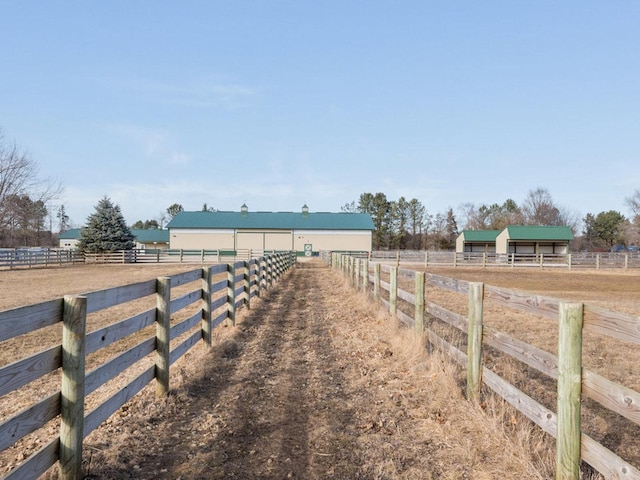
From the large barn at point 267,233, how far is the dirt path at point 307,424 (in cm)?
5064

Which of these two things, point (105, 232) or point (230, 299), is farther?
point (105, 232)

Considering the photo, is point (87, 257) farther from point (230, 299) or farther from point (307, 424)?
point (307, 424)

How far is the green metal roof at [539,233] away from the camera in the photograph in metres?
47.6

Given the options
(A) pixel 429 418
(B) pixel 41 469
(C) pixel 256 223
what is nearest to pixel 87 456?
(B) pixel 41 469

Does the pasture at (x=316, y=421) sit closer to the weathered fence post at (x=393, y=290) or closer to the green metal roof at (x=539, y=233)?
the weathered fence post at (x=393, y=290)

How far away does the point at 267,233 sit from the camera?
5809cm

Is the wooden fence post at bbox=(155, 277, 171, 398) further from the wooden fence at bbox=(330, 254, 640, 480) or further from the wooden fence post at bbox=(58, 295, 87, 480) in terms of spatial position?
the wooden fence at bbox=(330, 254, 640, 480)

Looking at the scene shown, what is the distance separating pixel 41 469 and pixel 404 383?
379cm

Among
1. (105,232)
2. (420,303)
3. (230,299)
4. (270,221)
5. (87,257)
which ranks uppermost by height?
(270,221)

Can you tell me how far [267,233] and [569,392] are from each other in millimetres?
55904

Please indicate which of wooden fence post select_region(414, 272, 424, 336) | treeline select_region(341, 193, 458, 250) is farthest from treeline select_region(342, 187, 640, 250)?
wooden fence post select_region(414, 272, 424, 336)

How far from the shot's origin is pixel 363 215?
61844mm

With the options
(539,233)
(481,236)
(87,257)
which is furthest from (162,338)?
(481,236)

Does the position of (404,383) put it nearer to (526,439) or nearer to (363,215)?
(526,439)
